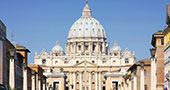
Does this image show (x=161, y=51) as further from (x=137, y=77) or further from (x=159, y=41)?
(x=137, y=77)

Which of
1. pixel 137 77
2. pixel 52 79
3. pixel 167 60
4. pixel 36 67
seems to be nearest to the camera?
pixel 167 60

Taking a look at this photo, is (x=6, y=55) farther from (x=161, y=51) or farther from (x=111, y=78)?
(x=111, y=78)

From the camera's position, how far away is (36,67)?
105 metres

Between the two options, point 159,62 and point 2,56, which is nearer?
point 2,56

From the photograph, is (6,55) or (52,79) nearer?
(6,55)

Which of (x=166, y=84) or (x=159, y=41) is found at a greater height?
(x=159, y=41)

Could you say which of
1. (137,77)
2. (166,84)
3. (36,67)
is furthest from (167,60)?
(36,67)

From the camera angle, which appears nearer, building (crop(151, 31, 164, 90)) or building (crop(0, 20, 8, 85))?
building (crop(0, 20, 8, 85))

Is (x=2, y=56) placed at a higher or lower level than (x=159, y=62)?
higher

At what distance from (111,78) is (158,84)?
4799 inches

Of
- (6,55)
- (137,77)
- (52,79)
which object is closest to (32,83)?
(137,77)

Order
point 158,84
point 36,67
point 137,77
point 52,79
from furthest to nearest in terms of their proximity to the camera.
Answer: point 52,79 → point 36,67 → point 137,77 → point 158,84

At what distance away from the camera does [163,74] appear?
206 feet

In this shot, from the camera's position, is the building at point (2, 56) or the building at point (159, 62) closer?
the building at point (2, 56)
